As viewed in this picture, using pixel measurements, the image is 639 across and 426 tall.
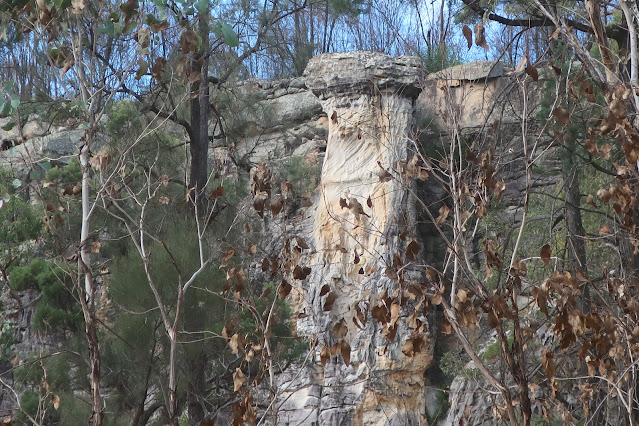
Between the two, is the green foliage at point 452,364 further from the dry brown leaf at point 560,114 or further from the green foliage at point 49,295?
the dry brown leaf at point 560,114

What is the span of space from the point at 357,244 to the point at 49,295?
11.6 ft

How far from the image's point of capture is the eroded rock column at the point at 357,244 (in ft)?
32.0

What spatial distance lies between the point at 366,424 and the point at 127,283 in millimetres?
3539

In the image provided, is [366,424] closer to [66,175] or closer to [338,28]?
[66,175]

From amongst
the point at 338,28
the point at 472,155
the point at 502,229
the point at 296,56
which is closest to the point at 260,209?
the point at 472,155

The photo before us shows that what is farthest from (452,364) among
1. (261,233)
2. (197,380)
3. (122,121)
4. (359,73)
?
(122,121)

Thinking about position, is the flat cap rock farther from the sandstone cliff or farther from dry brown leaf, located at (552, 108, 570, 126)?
dry brown leaf, located at (552, 108, 570, 126)

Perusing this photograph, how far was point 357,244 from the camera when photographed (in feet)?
32.1

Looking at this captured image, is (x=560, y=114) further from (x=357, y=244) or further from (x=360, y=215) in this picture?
(x=357, y=244)

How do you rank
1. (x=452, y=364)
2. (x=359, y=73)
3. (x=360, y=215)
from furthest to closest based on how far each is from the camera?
(x=359, y=73) → (x=452, y=364) → (x=360, y=215)

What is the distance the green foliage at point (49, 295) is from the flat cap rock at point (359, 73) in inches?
176

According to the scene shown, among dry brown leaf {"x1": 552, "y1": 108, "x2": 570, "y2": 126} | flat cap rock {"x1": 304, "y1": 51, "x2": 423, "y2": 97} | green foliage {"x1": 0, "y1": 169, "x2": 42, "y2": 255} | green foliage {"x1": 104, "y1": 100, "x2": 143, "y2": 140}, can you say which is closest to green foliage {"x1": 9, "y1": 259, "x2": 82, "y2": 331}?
green foliage {"x1": 0, "y1": 169, "x2": 42, "y2": 255}

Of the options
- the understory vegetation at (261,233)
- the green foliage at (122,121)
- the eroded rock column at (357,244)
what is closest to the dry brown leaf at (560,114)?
the understory vegetation at (261,233)

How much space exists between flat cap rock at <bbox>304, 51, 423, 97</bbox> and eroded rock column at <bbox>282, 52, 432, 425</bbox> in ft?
0.04
